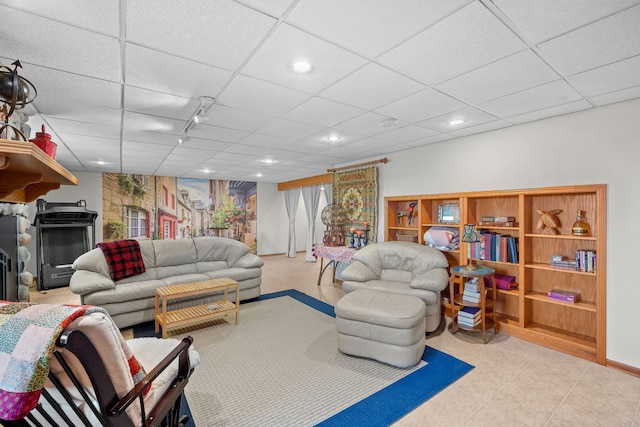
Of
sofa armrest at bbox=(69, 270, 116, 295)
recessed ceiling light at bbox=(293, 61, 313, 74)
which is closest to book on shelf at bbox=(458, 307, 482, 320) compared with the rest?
recessed ceiling light at bbox=(293, 61, 313, 74)

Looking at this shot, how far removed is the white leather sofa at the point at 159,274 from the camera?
10.8 ft

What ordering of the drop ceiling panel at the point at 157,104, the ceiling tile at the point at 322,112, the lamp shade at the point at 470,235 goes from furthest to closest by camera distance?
the lamp shade at the point at 470,235, the ceiling tile at the point at 322,112, the drop ceiling panel at the point at 157,104

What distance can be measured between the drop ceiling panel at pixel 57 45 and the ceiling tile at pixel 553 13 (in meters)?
2.10

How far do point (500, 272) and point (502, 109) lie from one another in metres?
1.93

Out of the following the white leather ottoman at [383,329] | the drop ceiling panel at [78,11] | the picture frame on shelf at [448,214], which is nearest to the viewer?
the drop ceiling panel at [78,11]

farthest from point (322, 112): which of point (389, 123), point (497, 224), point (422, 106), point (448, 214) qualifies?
point (497, 224)

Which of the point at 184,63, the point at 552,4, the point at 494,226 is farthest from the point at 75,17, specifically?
the point at 494,226

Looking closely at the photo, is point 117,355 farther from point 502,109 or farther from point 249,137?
point 502,109

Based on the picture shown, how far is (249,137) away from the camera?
3.74 meters

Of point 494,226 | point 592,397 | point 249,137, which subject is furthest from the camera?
point 249,137

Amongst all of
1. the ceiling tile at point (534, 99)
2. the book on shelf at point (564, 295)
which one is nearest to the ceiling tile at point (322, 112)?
the ceiling tile at point (534, 99)

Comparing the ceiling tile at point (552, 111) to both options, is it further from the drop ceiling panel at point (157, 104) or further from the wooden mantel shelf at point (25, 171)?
the wooden mantel shelf at point (25, 171)

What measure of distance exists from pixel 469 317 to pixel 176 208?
6758 mm

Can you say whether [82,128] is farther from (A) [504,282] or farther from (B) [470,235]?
(A) [504,282]
